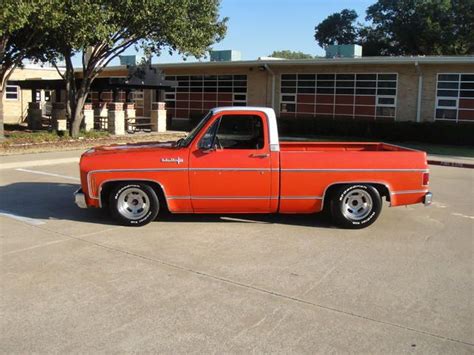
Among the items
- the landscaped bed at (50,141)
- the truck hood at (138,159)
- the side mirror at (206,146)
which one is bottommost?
the landscaped bed at (50,141)

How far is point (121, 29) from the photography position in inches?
823

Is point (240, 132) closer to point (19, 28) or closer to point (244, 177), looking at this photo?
point (244, 177)

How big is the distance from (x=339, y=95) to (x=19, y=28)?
18.0 m

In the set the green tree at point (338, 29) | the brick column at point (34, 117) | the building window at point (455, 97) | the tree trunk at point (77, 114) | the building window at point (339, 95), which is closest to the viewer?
the tree trunk at point (77, 114)

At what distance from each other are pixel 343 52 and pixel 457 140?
11.4m

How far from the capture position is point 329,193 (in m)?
7.91

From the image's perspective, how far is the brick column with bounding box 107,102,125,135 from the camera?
25.1 m

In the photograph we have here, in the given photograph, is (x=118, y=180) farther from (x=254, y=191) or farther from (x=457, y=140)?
(x=457, y=140)

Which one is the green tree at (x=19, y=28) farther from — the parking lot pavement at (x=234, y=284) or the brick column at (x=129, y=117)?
the parking lot pavement at (x=234, y=284)

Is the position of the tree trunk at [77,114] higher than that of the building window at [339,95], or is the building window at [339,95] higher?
the building window at [339,95]

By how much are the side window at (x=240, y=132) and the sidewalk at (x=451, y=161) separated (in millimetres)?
11500

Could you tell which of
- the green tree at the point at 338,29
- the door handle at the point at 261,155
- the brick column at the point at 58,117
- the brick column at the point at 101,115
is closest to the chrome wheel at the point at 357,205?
the door handle at the point at 261,155

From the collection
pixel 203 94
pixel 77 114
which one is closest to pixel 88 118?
pixel 77 114

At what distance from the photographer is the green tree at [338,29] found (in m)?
68.8
